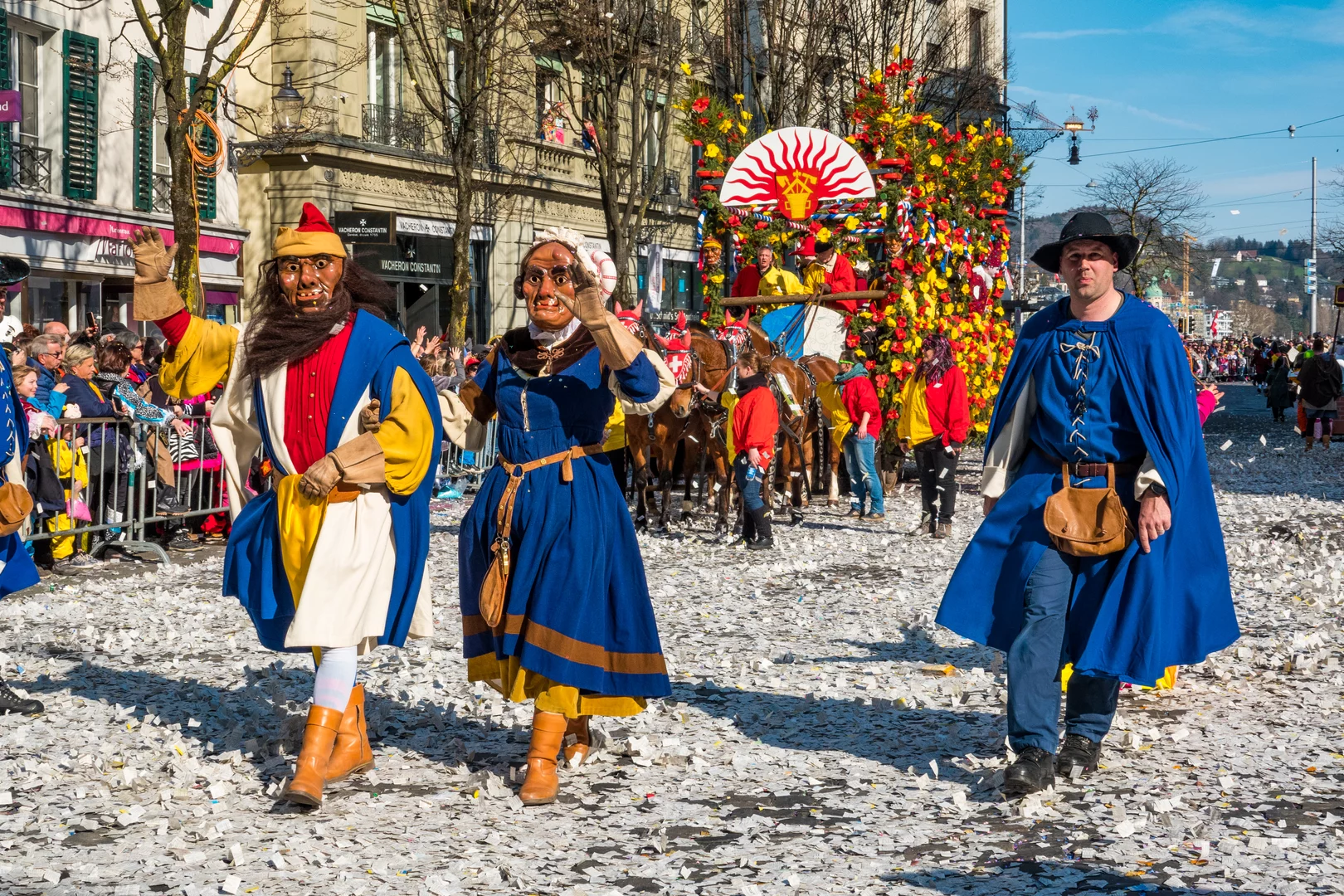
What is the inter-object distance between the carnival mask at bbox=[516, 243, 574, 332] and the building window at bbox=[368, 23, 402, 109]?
23080 mm

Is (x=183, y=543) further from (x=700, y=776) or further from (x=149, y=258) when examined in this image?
(x=700, y=776)

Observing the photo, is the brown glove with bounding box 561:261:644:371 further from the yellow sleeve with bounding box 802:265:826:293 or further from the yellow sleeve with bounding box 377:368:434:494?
the yellow sleeve with bounding box 802:265:826:293

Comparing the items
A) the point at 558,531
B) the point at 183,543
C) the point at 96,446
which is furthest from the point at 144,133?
the point at 558,531

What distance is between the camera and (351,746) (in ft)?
18.2

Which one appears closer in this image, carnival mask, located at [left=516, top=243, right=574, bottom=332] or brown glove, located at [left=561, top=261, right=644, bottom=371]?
brown glove, located at [left=561, top=261, right=644, bottom=371]

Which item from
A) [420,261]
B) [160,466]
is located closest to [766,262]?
[160,466]

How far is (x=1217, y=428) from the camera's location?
32.2m

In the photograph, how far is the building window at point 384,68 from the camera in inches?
1088

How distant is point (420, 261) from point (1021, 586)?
24.4 metres

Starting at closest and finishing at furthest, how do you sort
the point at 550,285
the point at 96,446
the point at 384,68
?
the point at 550,285 < the point at 96,446 < the point at 384,68

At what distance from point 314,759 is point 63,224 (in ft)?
57.8

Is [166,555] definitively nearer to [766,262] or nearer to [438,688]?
[438,688]

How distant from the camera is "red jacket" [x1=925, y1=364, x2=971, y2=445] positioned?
13.4m

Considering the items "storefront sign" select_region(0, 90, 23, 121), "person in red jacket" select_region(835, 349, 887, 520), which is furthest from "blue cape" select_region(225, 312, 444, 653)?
"storefront sign" select_region(0, 90, 23, 121)
